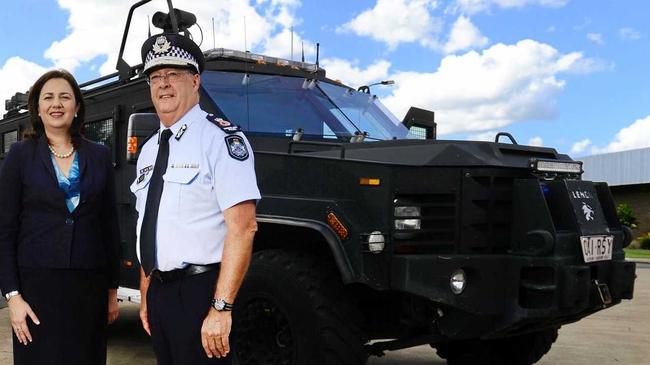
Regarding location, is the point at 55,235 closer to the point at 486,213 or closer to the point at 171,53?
the point at 171,53

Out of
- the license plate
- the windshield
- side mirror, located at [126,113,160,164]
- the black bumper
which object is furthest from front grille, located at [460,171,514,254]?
side mirror, located at [126,113,160,164]

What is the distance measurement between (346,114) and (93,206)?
268 centimetres

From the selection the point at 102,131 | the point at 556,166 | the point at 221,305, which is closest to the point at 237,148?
the point at 221,305

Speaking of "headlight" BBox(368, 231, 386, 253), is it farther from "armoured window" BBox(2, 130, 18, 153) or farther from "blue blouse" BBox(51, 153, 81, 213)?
"armoured window" BBox(2, 130, 18, 153)

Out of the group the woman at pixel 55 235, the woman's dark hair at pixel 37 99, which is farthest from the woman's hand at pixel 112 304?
the woman's dark hair at pixel 37 99

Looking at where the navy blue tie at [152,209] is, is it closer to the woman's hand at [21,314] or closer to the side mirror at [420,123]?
the woman's hand at [21,314]

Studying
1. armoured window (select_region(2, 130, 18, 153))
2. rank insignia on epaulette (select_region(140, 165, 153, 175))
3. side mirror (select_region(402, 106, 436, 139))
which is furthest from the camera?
armoured window (select_region(2, 130, 18, 153))

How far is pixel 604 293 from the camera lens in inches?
165

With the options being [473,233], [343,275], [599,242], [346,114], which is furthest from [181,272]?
[346,114]

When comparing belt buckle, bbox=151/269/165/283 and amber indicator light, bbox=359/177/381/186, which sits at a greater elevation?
amber indicator light, bbox=359/177/381/186

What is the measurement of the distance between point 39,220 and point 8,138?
17.2ft

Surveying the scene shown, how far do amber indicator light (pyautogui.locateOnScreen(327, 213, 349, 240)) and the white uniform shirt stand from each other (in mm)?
1581

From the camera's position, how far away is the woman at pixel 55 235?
2836 millimetres

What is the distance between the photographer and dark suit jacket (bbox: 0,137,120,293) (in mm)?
2812
